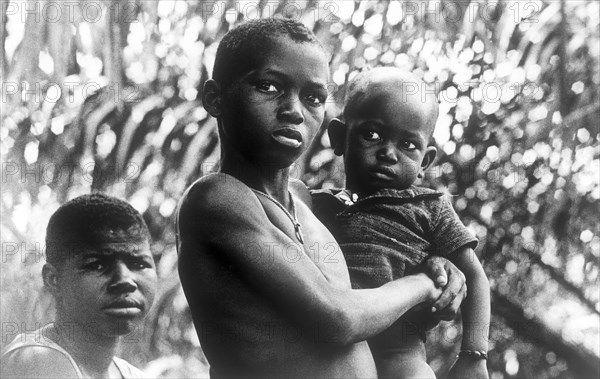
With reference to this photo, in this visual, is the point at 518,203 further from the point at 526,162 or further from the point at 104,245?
the point at 104,245

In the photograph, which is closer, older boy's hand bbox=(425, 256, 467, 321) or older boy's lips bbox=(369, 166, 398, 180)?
older boy's hand bbox=(425, 256, 467, 321)

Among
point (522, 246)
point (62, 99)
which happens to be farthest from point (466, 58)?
point (62, 99)

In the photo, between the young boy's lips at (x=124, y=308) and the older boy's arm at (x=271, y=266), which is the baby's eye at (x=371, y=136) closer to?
the older boy's arm at (x=271, y=266)

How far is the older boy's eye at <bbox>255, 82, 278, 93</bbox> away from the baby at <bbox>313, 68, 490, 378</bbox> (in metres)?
0.33

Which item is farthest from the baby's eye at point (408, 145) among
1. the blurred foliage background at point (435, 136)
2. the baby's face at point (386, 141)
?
the blurred foliage background at point (435, 136)

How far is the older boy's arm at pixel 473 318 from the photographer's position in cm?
185

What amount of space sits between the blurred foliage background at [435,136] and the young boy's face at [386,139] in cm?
133

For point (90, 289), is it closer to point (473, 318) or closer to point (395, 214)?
point (395, 214)

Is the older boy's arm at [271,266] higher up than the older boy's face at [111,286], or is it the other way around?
the older boy's arm at [271,266]

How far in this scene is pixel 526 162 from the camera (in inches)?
138

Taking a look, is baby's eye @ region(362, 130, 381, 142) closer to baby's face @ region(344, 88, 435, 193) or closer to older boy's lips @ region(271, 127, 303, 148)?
baby's face @ region(344, 88, 435, 193)

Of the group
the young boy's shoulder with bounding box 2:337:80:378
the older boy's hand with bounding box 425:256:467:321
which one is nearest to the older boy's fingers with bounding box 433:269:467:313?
the older boy's hand with bounding box 425:256:467:321

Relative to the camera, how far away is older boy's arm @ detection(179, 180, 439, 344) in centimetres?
154

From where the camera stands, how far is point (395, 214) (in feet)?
6.14
